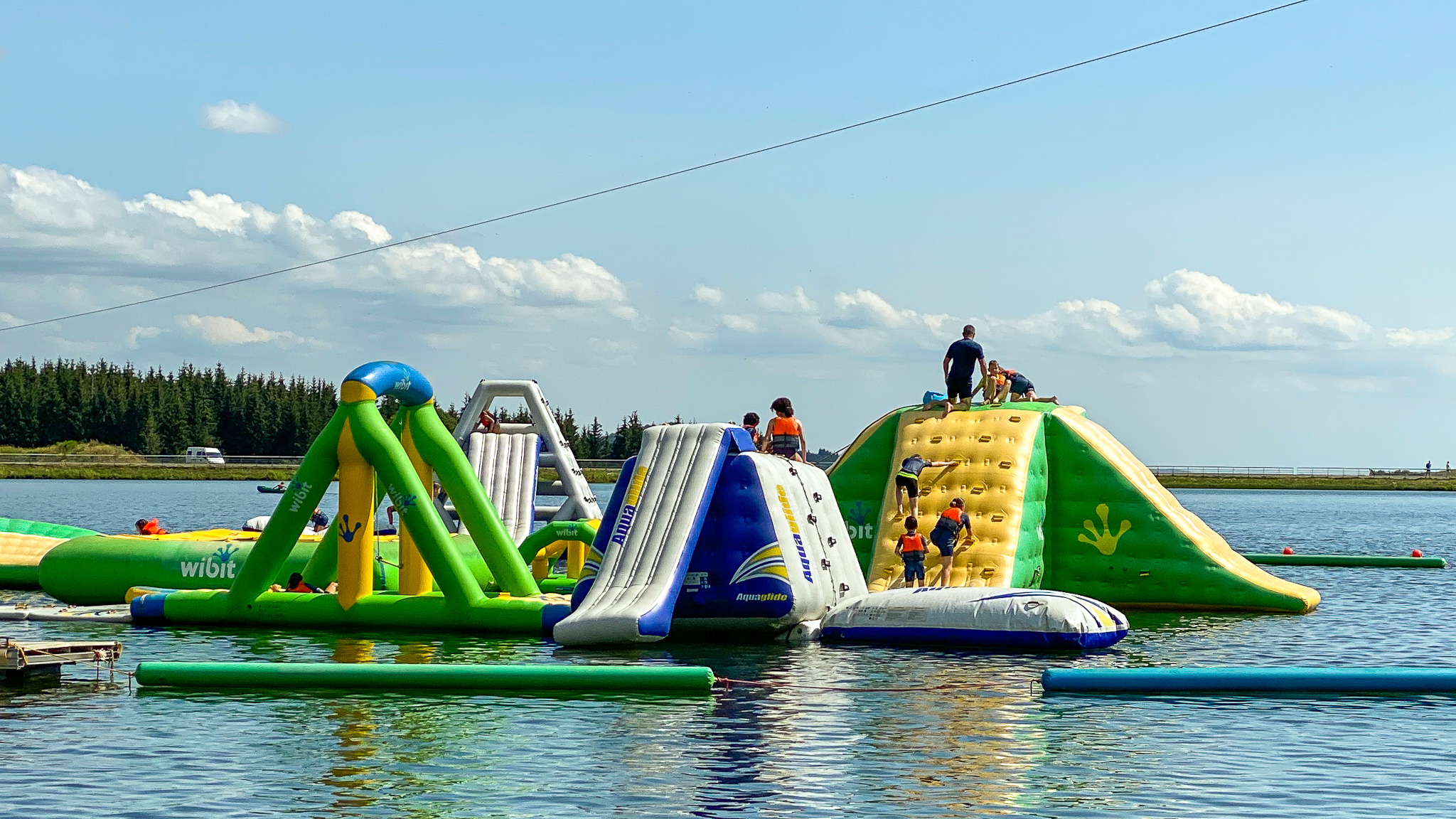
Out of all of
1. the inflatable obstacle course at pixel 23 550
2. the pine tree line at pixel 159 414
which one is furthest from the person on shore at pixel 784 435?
the pine tree line at pixel 159 414

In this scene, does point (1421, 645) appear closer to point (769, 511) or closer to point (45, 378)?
point (769, 511)

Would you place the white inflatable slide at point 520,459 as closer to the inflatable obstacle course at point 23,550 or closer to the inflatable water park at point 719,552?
the inflatable water park at point 719,552

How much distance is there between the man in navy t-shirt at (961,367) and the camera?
→ 27453 mm

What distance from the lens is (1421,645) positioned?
22.5 m

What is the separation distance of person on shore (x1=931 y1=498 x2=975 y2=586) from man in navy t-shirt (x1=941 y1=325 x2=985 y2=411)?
128 inches

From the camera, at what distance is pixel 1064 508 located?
27156 millimetres

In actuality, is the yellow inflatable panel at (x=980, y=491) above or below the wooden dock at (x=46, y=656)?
above

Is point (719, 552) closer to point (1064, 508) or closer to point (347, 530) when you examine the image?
point (347, 530)

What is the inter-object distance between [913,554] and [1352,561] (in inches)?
789

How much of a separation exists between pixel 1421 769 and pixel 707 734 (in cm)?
607

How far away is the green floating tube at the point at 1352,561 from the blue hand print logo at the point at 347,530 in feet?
80.4

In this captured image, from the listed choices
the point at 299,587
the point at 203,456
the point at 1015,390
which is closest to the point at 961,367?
the point at 1015,390

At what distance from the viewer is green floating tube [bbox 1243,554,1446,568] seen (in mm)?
39406

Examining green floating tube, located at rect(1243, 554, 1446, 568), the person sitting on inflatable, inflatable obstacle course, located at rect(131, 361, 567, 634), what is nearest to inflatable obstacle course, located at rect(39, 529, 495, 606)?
the person sitting on inflatable
